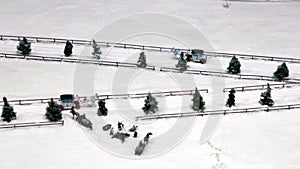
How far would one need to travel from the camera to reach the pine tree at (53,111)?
3453cm

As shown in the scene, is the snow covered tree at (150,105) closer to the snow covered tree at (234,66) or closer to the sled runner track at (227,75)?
the sled runner track at (227,75)

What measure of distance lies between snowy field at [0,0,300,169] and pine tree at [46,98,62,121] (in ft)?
2.64

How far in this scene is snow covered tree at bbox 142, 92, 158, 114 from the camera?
36.0m

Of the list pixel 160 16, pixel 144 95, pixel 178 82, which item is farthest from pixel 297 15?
pixel 144 95

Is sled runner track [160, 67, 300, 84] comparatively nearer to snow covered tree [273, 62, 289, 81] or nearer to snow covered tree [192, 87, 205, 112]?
snow covered tree [273, 62, 289, 81]

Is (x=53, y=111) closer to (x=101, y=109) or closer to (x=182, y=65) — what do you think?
(x=101, y=109)

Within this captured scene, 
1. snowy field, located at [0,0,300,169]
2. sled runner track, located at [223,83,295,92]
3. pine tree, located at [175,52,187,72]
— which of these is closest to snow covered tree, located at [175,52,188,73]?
pine tree, located at [175,52,187,72]

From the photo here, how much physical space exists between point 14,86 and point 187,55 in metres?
16.0

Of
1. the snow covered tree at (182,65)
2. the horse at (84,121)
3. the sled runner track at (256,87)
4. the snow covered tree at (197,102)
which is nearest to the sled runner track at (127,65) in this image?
the snow covered tree at (182,65)

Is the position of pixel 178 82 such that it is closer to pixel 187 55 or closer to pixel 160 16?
pixel 187 55

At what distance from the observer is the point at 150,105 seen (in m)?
36.0

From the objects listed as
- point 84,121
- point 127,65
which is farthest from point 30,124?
point 127,65

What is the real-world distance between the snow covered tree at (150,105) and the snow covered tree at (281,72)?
489 inches

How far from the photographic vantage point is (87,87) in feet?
132
